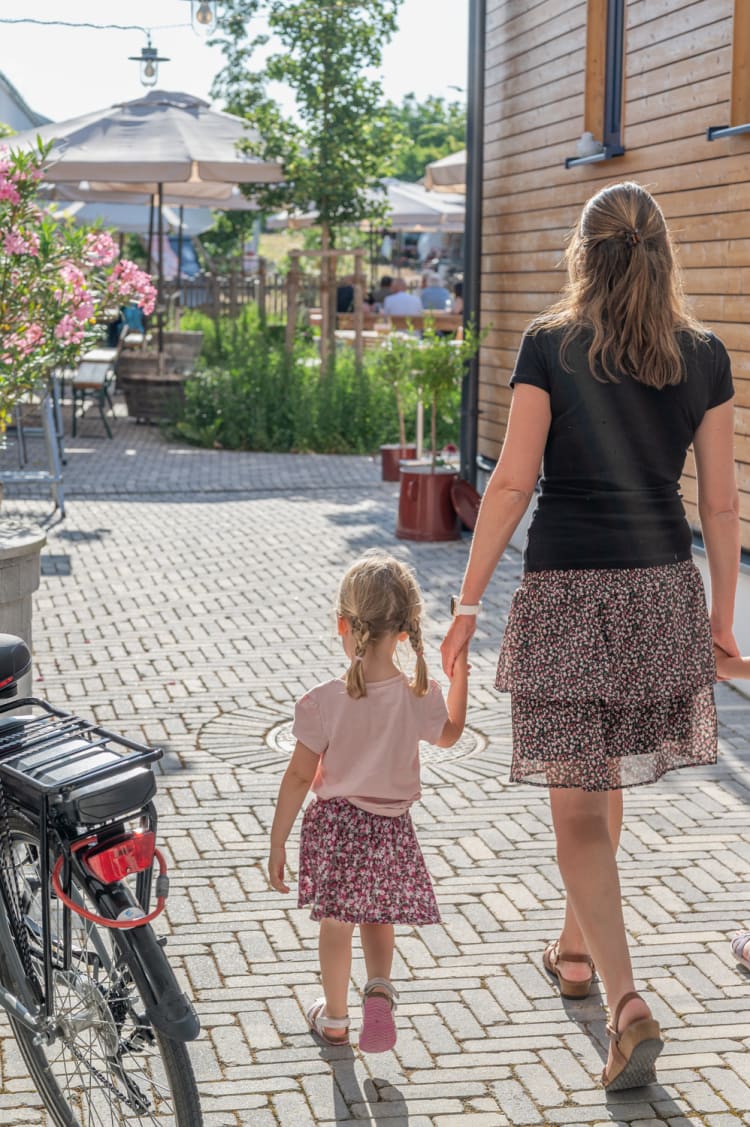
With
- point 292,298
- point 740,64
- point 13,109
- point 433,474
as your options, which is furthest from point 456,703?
point 13,109

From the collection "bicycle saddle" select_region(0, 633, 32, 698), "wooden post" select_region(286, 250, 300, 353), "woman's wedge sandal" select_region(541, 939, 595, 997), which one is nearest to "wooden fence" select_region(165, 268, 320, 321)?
"wooden post" select_region(286, 250, 300, 353)

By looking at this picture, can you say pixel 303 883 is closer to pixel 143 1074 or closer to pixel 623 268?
pixel 143 1074

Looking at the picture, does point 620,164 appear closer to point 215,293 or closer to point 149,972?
point 149,972

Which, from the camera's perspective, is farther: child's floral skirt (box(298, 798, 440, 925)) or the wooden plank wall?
the wooden plank wall

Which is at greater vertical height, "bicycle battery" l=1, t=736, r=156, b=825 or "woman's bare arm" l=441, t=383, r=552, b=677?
"woman's bare arm" l=441, t=383, r=552, b=677

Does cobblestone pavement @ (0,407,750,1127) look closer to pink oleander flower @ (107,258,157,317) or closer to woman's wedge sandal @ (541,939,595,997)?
woman's wedge sandal @ (541,939,595,997)

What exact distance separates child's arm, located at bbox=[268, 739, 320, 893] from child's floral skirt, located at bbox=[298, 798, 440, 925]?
8cm

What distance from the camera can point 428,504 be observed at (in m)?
11.1

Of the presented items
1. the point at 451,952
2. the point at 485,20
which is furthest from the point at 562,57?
the point at 451,952

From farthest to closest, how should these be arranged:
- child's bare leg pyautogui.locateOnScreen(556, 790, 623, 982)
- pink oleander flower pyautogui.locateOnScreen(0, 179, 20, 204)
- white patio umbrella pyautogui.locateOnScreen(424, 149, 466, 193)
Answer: white patio umbrella pyautogui.locateOnScreen(424, 149, 466, 193) → pink oleander flower pyautogui.locateOnScreen(0, 179, 20, 204) → child's bare leg pyautogui.locateOnScreen(556, 790, 623, 982)

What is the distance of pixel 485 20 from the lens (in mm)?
11648

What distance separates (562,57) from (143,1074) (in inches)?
332

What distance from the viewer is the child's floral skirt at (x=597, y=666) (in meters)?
3.51

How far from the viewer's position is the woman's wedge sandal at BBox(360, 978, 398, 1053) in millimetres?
3566
